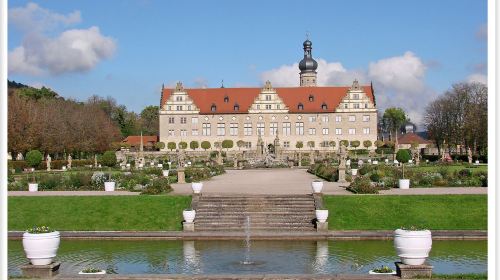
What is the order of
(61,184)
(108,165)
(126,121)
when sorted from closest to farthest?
(61,184), (108,165), (126,121)

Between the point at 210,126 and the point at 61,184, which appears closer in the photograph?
the point at 61,184

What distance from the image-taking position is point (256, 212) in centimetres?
1817

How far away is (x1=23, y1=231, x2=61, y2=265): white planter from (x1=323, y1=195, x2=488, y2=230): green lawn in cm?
839

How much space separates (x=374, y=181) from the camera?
28078mm

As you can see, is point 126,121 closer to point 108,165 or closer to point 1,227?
point 108,165

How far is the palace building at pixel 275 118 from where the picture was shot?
249 ft

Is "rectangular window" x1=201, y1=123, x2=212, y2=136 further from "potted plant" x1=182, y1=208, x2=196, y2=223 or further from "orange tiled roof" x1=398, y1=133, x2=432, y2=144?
"potted plant" x1=182, y1=208, x2=196, y2=223

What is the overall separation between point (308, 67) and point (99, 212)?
244 feet

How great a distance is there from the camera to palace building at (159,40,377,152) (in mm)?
75938

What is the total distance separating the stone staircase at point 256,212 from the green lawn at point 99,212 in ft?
2.32

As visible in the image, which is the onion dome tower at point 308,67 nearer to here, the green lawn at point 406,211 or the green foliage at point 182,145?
the green foliage at point 182,145
